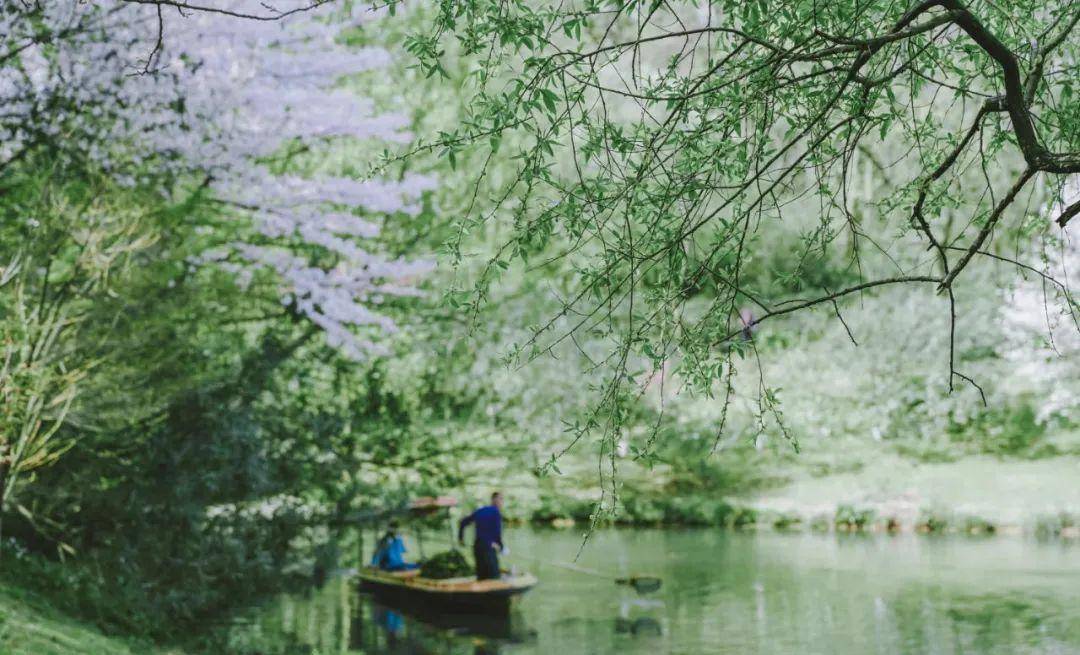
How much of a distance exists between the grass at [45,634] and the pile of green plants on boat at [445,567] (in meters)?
5.19

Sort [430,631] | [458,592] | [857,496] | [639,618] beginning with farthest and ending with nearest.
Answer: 1. [857,496]
2. [458,592]
3. [639,618]
4. [430,631]

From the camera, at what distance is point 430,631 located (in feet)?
42.7

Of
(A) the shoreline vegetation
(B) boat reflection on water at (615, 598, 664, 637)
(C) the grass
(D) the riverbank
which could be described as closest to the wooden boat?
(B) boat reflection on water at (615, 598, 664, 637)

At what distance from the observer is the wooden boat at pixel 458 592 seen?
13.6m

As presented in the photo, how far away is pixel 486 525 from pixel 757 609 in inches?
129

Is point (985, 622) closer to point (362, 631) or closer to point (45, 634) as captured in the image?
point (362, 631)

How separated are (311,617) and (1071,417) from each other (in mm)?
15291

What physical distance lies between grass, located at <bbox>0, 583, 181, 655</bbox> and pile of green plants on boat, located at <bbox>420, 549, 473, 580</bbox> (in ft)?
17.0

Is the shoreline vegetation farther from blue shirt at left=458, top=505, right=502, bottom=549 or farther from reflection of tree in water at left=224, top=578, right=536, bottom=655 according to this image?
reflection of tree in water at left=224, top=578, right=536, bottom=655

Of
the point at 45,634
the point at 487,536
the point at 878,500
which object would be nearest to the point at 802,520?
the point at 878,500

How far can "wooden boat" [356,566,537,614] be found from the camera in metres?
13.6

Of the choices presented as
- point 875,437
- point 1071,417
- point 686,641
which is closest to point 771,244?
point 875,437

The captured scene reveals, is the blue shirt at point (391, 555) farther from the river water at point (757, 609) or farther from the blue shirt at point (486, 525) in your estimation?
the blue shirt at point (486, 525)

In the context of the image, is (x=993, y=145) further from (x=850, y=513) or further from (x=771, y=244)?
(x=771, y=244)
